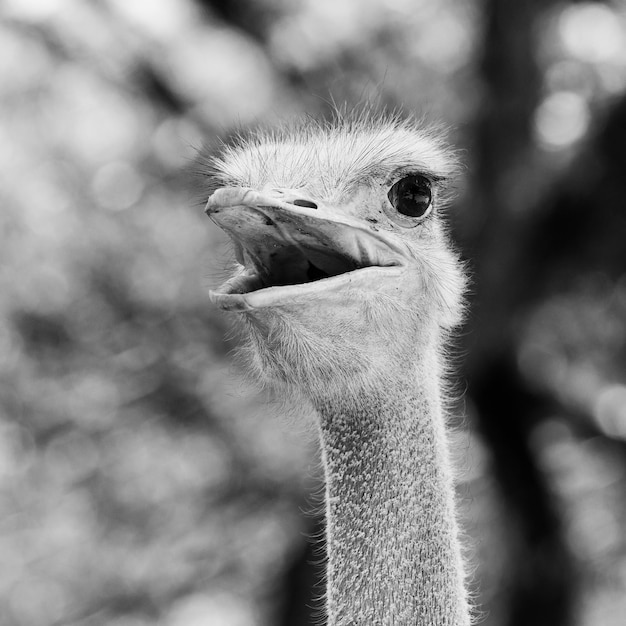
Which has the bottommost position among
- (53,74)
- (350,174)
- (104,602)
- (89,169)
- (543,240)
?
(104,602)

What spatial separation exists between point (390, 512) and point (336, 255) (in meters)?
0.47

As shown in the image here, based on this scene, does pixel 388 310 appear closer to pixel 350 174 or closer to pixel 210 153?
pixel 350 174

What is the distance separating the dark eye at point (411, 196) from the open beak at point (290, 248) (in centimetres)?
14

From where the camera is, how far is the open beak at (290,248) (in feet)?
5.44

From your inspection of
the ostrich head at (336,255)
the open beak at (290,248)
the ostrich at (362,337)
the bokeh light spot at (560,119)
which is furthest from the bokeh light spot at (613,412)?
the open beak at (290,248)

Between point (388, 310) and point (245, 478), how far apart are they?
5125mm

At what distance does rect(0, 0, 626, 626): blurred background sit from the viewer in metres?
6.48

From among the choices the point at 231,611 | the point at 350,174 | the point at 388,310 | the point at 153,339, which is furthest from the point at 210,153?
the point at 231,611

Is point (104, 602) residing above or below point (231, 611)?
above

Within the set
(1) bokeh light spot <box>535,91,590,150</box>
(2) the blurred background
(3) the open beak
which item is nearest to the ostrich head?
(3) the open beak

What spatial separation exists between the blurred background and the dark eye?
416 centimetres

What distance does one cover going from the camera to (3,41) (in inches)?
266

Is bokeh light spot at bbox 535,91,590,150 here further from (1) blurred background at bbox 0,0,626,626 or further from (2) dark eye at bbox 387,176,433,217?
(2) dark eye at bbox 387,176,433,217

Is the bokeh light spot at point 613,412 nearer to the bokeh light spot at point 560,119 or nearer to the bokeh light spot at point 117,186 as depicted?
the bokeh light spot at point 560,119
